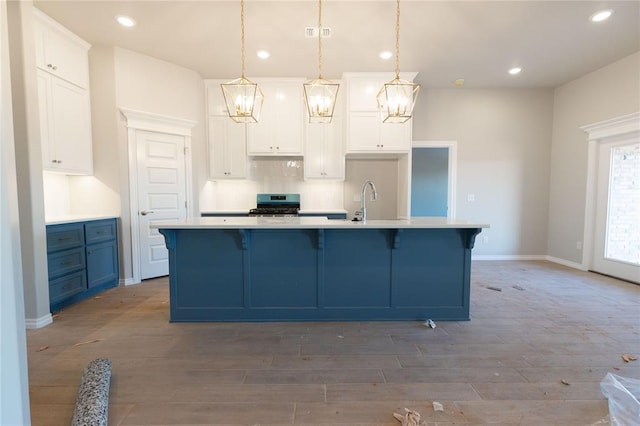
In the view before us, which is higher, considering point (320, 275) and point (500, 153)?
point (500, 153)

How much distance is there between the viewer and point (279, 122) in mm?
4867

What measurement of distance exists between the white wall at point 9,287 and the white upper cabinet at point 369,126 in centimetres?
407

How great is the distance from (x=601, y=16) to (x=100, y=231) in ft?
20.2

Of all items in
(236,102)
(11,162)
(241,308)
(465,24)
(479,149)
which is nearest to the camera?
(11,162)

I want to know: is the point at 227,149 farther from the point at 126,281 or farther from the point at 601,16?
the point at 601,16

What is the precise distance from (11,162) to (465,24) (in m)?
3.99

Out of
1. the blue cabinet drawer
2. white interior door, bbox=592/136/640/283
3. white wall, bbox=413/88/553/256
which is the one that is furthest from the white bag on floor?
the blue cabinet drawer

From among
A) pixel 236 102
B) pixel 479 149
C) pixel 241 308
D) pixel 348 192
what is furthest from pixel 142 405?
pixel 479 149

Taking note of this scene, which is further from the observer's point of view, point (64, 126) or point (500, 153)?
point (500, 153)

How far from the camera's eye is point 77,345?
2.38 metres

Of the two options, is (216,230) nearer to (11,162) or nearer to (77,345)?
(77,345)

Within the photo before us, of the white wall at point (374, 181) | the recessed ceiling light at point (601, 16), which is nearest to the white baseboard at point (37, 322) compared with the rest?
the white wall at point (374, 181)

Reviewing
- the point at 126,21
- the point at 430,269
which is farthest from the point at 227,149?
the point at 430,269

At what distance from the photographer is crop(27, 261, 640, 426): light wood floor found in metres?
1.65
